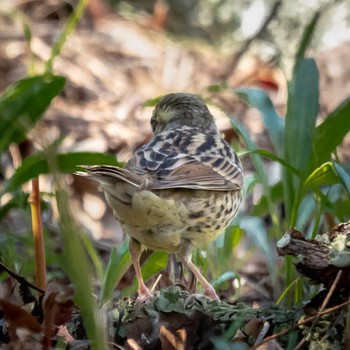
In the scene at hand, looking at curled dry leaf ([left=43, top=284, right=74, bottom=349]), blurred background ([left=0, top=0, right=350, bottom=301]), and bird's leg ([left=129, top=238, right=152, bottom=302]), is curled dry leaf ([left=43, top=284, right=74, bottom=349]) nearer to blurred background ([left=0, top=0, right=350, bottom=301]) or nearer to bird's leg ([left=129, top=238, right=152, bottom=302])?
bird's leg ([left=129, top=238, right=152, bottom=302])

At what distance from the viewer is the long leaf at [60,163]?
12.7 feet

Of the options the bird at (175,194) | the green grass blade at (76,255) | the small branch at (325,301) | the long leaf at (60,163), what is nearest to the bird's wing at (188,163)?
the bird at (175,194)

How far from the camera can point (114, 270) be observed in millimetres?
3678

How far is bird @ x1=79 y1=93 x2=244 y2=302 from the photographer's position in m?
3.32

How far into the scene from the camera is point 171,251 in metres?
3.60

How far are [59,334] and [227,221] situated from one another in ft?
4.26

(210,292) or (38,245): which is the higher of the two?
(38,245)

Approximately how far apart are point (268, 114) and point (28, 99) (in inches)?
48.0

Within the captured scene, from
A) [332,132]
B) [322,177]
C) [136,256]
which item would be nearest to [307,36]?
[332,132]

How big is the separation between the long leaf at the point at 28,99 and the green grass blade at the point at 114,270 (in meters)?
0.85

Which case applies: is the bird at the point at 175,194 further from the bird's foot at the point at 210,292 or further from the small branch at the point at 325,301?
the small branch at the point at 325,301

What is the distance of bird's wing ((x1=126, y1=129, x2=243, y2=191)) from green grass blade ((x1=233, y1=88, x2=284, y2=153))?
0.28 metres

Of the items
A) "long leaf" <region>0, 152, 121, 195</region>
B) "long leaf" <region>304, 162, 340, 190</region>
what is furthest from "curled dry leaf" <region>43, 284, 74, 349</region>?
"long leaf" <region>0, 152, 121, 195</region>

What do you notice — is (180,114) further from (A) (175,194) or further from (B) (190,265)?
(B) (190,265)
